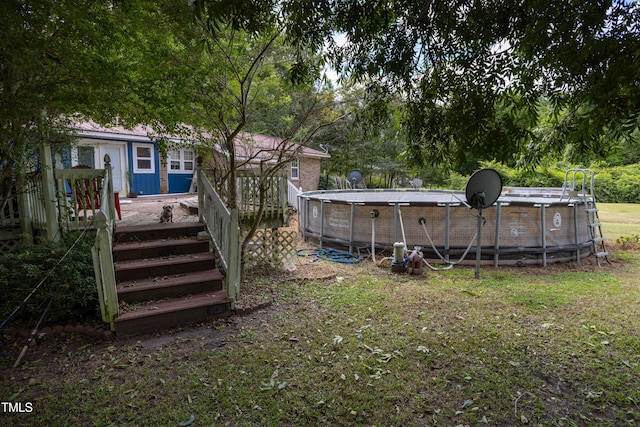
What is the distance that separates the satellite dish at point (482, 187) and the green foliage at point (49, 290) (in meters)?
5.89

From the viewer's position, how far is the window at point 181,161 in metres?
14.0

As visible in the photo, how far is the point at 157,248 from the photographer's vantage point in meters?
4.89

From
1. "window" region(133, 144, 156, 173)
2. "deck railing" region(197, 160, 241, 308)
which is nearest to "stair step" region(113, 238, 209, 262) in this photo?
"deck railing" region(197, 160, 241, 308)

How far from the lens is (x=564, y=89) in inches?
117

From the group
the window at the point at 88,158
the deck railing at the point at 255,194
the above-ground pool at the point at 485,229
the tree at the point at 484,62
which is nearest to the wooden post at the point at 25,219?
the deck railing at the point at 255,194

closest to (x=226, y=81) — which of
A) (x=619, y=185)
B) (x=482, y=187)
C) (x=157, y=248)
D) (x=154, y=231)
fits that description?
(x=154, y=231)

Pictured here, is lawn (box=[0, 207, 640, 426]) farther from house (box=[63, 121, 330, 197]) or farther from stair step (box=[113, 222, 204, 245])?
house (box=[63, 121, 330, 197])

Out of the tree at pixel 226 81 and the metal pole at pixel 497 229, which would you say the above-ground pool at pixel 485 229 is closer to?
the metal pole at pixel 497 229

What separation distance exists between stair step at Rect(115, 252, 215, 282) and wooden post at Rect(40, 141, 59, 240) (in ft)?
4.85

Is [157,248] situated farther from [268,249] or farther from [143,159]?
[143,159]

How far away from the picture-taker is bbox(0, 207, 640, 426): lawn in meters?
2.54

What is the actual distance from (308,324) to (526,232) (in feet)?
18.2

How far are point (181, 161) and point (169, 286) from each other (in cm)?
1141

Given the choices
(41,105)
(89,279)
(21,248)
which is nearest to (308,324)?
(89,279)
